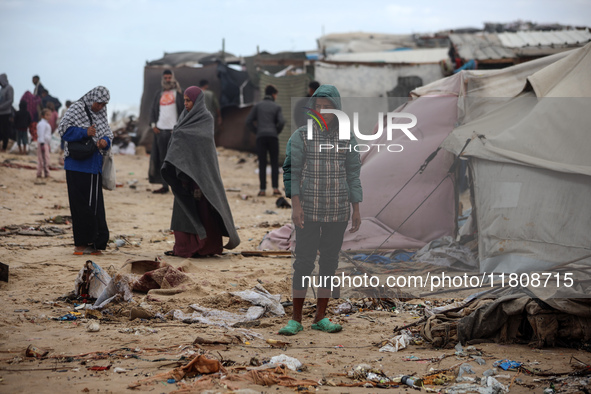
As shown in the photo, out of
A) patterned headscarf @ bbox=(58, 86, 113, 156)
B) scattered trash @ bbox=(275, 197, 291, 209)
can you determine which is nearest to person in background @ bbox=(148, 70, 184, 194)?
scattered trash @ bbox=(275, 197, 291, 209)

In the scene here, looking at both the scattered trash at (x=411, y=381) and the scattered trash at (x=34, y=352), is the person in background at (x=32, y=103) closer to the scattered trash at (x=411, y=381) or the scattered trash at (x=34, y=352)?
the scattered trash at (x=34, y=352)

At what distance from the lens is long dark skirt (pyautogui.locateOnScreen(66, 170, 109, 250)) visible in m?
5.87

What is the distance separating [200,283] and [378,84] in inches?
352

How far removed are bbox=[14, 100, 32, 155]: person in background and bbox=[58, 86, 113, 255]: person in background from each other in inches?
366

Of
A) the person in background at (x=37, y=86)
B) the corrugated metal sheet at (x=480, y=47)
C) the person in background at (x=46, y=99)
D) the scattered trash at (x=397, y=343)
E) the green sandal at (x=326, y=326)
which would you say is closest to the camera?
the scattered trash at (x=397, y=343)

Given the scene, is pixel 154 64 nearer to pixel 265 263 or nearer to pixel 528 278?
pixel 265 263

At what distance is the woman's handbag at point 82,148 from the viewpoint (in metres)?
5.85

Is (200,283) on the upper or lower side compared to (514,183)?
lower

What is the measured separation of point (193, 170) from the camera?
5926mm

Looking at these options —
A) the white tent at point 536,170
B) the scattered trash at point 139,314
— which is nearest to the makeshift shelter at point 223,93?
the white tent at point 536,170

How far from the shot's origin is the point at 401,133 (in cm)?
627

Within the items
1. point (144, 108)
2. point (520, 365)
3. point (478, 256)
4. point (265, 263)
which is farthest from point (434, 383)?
point (144, 108)

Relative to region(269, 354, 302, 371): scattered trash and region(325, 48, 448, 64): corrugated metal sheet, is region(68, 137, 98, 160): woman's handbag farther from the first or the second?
region(325, 48, 448, 64): corrugated metal sheet

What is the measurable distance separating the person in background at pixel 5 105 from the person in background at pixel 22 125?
223 millimetres
